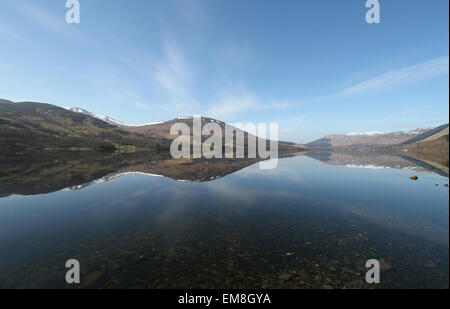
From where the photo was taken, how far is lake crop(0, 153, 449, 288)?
13164 millimetres

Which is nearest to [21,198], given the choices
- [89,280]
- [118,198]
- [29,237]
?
[118,198]

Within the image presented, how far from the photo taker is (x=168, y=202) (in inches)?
1216

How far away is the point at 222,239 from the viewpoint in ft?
61.8

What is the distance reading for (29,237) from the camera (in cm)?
1877

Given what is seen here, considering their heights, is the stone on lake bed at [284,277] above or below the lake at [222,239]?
below

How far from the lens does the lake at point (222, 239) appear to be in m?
13.2

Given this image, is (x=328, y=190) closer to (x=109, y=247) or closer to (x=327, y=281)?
(x=327, y=281)

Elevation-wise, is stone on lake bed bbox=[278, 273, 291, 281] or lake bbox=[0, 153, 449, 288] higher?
lake bbox=[0, 153, 449, 288]

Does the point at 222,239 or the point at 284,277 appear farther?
the point at 222,239
